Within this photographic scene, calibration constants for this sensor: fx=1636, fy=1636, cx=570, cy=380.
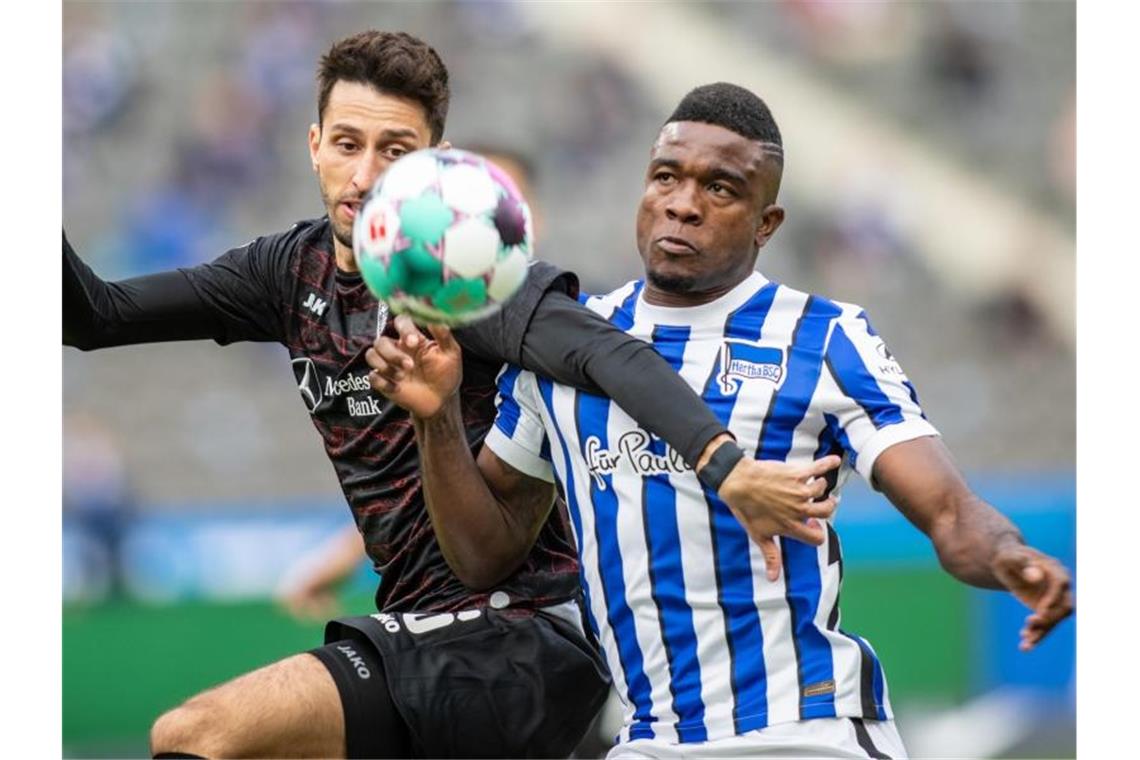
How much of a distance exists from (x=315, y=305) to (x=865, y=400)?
1584mm

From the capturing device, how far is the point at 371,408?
4375 millimetres

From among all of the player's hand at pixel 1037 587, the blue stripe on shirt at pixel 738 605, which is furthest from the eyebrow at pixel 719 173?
the player's hand at pixel 1037 587

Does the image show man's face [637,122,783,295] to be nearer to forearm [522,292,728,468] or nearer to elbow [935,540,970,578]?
forearm [522,292,728,468]

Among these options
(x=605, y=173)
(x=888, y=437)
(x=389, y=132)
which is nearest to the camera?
(x=888, y=437)

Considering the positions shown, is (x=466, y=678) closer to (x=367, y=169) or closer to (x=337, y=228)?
(x=337, y=228)

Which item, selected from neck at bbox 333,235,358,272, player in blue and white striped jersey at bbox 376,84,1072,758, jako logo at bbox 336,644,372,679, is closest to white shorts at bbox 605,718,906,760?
player in blue and white striped jersey at bbox 376,84,1072,758

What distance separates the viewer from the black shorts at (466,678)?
13.6ft

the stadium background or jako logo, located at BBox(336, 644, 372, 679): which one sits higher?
the stadium background

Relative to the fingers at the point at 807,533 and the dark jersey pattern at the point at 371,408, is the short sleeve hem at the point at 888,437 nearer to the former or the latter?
the fingers at the point at 807,533

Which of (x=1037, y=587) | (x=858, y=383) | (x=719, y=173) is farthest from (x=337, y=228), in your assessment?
(x=1037, y=587)

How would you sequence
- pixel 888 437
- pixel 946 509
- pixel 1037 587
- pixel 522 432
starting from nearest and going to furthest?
pixel 1037 587 < pixel 946 509 < pixel 888 437 < pixel 522 432

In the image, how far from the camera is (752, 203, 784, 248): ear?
4152 millimetres

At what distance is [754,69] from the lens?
1379cm
